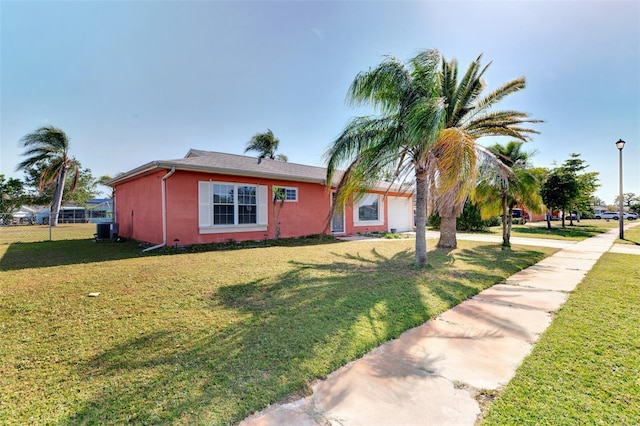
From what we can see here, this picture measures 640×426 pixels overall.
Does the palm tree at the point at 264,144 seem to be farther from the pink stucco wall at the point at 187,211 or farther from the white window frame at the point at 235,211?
the white window frame at the point at 235,211

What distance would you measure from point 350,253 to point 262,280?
177 inches

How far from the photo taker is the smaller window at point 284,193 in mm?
12886

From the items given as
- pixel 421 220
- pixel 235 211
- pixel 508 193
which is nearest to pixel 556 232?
pixel 508 193

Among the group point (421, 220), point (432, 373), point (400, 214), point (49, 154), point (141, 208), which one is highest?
point (49, 154)

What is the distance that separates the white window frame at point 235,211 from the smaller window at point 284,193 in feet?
1.62

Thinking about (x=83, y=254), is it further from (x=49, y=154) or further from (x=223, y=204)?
(x=49, y=154)

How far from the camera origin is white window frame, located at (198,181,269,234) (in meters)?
10.9

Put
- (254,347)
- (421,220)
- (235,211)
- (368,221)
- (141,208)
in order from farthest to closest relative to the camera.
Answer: (368,221), (141,208), (235,211), (421,220), (254,347)

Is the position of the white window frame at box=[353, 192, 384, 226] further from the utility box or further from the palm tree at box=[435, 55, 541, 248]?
the utility box

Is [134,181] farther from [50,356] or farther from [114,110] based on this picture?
[50,356]

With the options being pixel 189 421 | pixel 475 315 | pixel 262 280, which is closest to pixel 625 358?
pixel 475 315

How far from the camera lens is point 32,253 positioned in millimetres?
9555

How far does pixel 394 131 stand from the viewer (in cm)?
744

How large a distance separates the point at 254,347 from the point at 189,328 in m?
1.11
